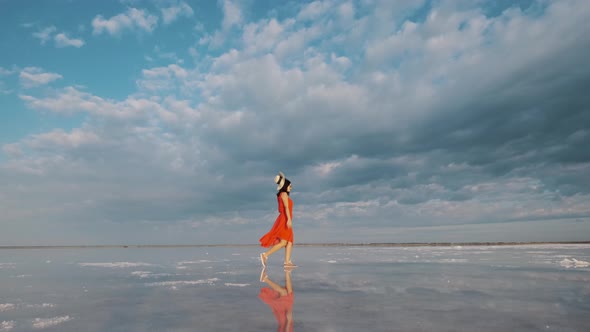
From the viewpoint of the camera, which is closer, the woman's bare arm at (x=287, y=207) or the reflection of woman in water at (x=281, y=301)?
the reflection of woman in water at (x=281, y=301)

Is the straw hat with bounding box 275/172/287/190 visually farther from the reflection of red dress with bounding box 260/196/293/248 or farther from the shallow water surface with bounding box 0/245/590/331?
the shallow water surface with bounding box 0/245/590/331

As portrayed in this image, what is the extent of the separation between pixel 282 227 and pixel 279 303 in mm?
5639

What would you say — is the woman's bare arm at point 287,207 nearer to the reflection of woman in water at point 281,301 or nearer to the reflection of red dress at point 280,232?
the reflection of red dress at point 280,232

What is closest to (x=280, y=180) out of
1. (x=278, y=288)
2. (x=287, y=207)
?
(x=287, y=207)

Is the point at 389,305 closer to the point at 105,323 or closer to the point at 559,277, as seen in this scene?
the point at 105,323

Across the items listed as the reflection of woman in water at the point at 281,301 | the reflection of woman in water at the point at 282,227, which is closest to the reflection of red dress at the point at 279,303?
the reflection of woman in water at the point at 281,301

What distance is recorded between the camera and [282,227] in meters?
9.95

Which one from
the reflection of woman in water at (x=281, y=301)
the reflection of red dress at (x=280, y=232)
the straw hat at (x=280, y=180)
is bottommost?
the reflection of woman in water at (x=281, y=301)

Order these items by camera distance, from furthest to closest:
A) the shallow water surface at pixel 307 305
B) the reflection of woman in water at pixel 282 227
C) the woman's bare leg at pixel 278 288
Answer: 1. the reflection of woman in water at pixel 282 227
2. the woman's bare leg at pixel 278 288
3. the shallow water surface at pixel 307 305

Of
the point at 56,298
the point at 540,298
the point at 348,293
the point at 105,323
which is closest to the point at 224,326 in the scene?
the point at 105,323

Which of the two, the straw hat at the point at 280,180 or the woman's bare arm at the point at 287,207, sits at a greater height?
the straw hat at the point at 280,180

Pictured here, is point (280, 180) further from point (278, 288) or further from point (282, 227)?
point (278, 288)

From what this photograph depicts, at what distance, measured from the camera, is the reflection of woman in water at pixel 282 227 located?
32.2 feet

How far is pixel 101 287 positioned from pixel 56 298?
3.95ft
